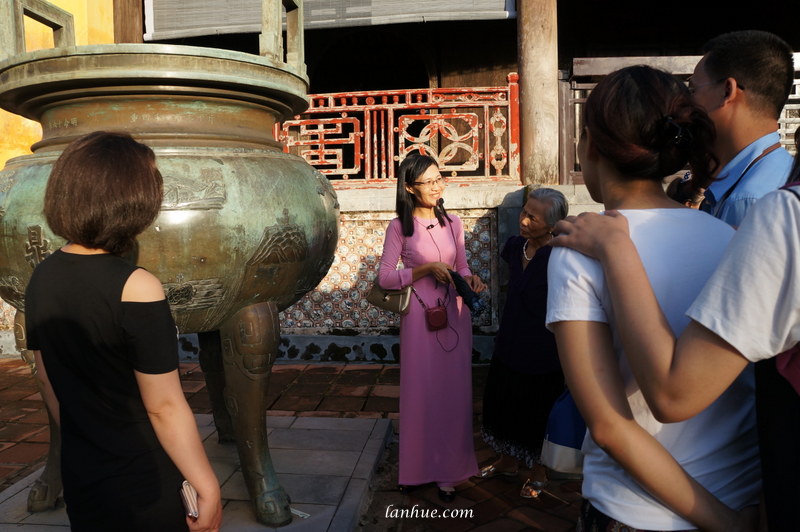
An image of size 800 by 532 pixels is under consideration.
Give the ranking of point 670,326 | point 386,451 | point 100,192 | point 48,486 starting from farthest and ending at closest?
1. point 386,451
2. point 48,486
3. point 100,192
4. point 670,326

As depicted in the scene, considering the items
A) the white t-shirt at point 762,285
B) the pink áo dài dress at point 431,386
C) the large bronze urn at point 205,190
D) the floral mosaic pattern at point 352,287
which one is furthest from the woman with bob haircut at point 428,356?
the floral mosaic pattern at point 352,287

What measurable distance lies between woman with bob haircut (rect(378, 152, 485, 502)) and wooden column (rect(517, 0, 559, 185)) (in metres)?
2.60

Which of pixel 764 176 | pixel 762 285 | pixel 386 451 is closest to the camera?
pixel 762 285

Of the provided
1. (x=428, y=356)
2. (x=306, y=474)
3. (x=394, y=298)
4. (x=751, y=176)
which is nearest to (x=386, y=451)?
(x=306, y=474)

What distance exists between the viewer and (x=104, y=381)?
1233mm

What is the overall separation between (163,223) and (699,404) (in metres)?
1.55

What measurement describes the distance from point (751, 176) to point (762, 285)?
0.91m

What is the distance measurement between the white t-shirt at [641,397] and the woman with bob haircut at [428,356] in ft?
5.81

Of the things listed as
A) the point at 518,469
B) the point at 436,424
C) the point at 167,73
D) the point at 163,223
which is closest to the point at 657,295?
the point at 163,223

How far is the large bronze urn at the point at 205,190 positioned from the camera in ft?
6.18

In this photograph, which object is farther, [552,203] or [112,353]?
[552,203]

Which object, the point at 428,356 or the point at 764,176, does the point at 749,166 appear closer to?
the point at 764,176

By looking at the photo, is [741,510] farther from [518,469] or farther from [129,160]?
[518,469]

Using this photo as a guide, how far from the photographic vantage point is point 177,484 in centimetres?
130
